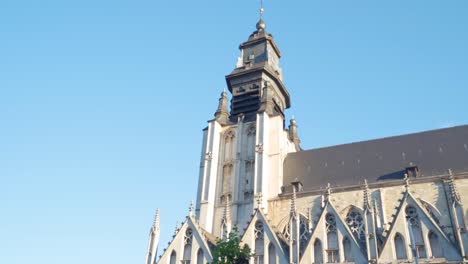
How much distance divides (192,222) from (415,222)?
11.7m

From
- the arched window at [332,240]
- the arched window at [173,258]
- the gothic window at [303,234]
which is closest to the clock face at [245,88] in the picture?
Answer: the gothic window at [303,234]

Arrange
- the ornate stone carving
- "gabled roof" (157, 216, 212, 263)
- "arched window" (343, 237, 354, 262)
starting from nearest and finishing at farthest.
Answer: "arched window" (343, 237, 354, 262), "gabled roof" (157, 216, 212, 263), the ornate stone carving

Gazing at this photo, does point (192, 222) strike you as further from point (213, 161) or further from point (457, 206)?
Result: point (457, 206)

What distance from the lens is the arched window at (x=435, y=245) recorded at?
20.4 metres

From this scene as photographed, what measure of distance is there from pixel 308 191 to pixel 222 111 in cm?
970

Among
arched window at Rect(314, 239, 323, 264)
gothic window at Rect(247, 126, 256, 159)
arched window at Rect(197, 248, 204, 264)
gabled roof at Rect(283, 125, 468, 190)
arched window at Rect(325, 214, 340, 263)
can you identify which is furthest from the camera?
gothic window at Rect(247, 126, 256, 159)

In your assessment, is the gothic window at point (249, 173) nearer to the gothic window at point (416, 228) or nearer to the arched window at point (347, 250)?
the arched window at point (347, 250)

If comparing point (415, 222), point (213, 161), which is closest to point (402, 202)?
point (415, 222)

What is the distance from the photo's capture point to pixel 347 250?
21875 millimetres

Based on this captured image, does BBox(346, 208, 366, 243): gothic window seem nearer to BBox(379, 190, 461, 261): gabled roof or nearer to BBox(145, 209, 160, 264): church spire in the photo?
BBox(379, 190, 461, 261): gabled roof

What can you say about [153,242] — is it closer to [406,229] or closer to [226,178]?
[226,178]

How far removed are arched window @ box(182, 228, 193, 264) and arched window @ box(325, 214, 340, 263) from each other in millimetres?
7473

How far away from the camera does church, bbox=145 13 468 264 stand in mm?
21578

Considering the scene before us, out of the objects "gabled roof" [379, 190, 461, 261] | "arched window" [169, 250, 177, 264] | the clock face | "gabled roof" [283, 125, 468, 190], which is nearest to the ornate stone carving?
"gabled roof" [283, 125, 468, 190]
